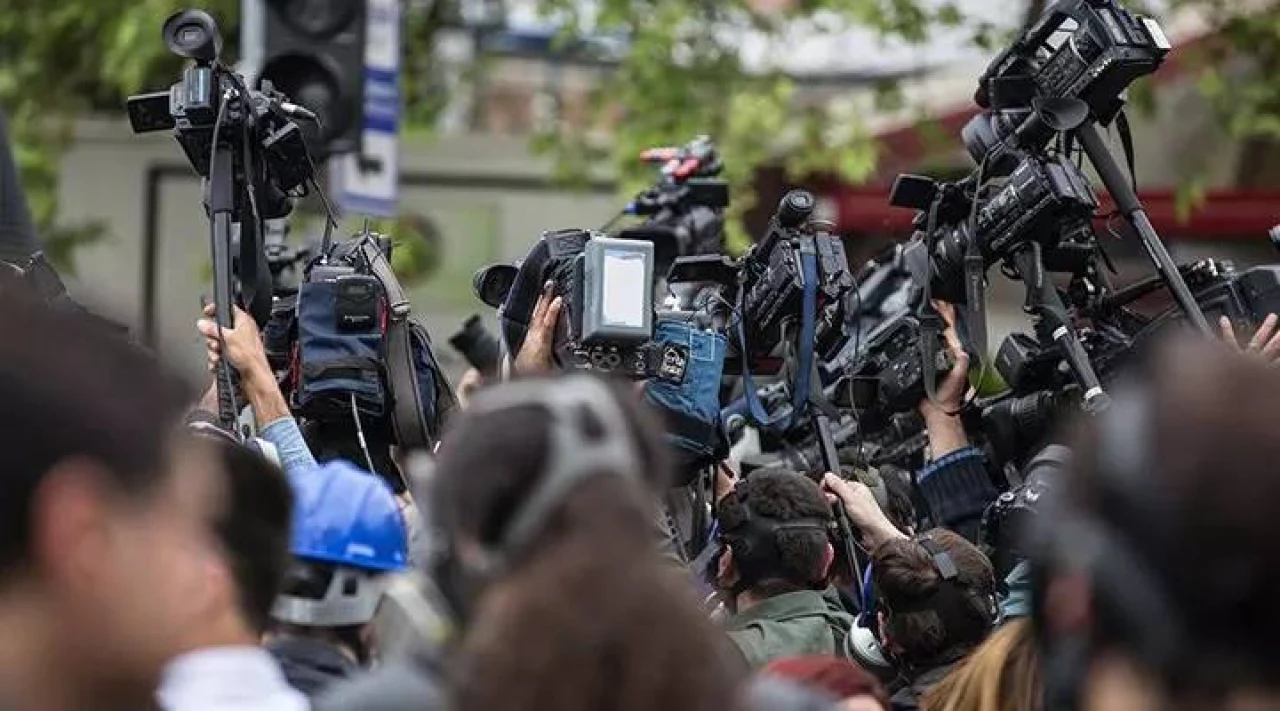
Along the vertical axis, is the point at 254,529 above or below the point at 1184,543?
below

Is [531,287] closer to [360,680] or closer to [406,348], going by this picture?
[406,348]

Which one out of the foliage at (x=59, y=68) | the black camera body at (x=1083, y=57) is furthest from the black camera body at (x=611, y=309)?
the foliage at (x=59, y=68)

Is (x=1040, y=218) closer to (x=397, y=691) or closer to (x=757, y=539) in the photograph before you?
(x=757, y=539)

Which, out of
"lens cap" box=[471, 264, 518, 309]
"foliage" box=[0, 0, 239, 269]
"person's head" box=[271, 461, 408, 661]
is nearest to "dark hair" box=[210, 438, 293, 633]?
"person's head" box=[271, 461, 408, 661]

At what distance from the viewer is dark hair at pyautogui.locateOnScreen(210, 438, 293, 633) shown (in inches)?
104

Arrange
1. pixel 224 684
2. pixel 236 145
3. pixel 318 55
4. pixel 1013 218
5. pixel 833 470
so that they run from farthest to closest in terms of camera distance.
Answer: pixel 318 55
pixel 833 470
pixel 236 145
pixel 1013 218
pixel 224 684

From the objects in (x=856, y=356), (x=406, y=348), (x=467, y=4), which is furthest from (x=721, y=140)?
(x=406, y=348)

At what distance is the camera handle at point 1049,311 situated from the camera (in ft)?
17.2

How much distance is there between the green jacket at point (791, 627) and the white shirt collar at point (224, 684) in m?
2.01

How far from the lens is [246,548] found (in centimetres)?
268

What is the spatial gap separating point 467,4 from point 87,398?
556 inches

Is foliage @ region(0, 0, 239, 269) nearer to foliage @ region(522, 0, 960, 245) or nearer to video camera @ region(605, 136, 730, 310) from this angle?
foliage @ region(522, 0, 960, 245)

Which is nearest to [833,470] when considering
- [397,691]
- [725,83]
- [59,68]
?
[397,691]

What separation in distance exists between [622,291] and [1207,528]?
3.25m
